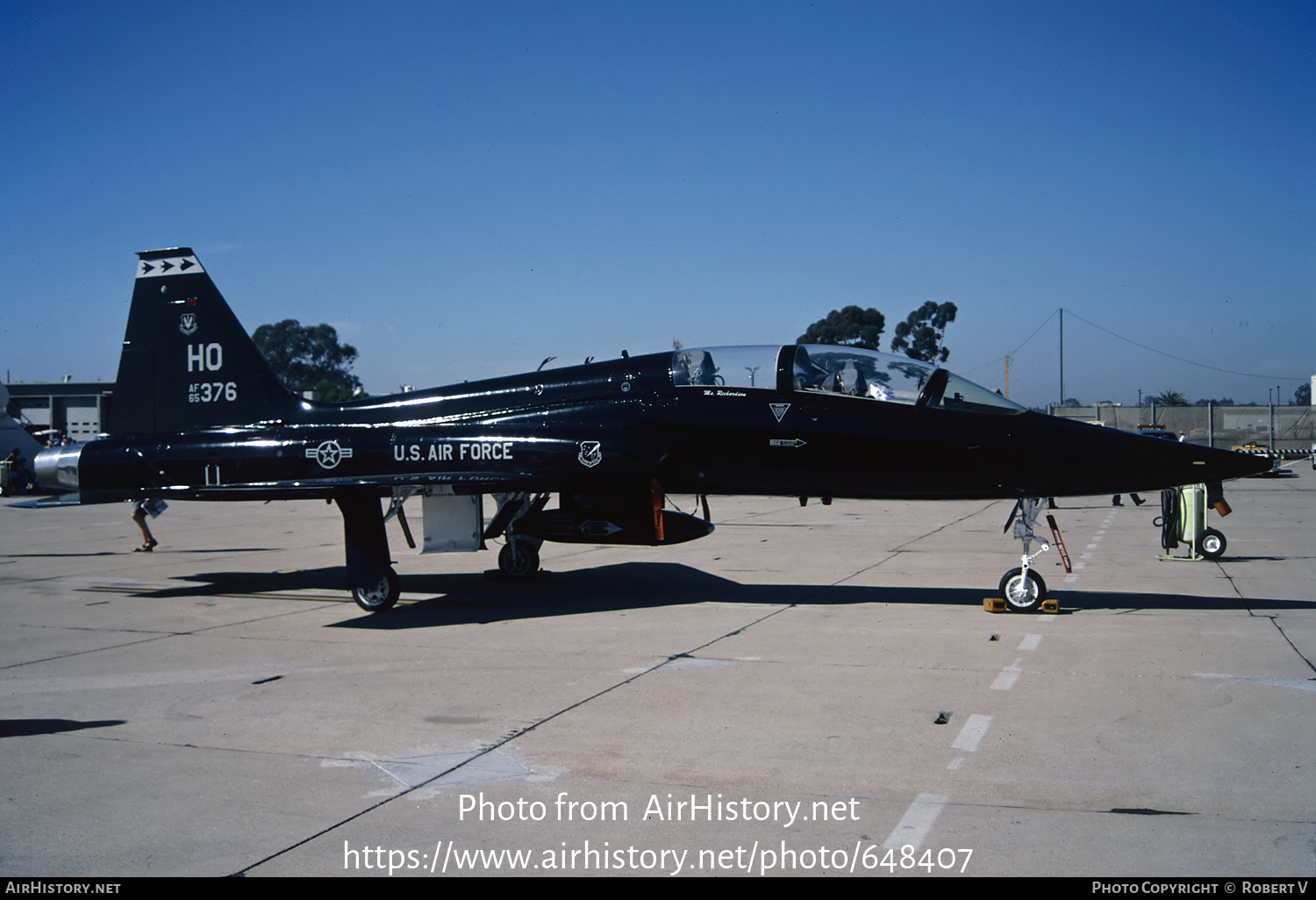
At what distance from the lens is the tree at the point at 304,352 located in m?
107

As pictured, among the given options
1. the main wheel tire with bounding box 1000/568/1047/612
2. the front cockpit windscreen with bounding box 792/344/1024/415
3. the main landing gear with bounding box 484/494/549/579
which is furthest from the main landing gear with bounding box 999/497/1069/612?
the main landing gear with bounding box 484/494/549/579

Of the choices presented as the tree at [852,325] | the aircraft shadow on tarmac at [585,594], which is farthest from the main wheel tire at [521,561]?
the tree at [852,325]

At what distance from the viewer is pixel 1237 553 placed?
15.1 meters

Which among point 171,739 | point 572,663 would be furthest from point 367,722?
point 572,663

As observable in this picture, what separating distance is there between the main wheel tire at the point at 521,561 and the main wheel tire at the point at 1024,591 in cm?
598

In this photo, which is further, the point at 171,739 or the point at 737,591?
the point at 737,591

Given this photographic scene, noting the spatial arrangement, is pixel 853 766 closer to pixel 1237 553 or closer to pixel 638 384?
pixel 638 384

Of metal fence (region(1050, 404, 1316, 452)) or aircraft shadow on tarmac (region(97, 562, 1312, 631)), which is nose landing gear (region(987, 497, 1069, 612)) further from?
metal fence (region(1050, 404, 1316, 452))

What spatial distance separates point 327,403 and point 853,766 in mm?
9847

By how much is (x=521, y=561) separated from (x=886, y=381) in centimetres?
557

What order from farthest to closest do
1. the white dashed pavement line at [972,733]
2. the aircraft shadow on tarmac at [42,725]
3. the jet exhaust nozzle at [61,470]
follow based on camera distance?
the jet exhaust nozzle at [61,470] < the aircraft shadow on tarmac at [42,725] < the white dashed pavement line at [972,733]

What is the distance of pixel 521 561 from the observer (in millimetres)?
12859

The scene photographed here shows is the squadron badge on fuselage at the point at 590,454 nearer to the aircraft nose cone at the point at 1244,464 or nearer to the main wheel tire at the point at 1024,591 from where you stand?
the main wheel tire at the point at 1024,591

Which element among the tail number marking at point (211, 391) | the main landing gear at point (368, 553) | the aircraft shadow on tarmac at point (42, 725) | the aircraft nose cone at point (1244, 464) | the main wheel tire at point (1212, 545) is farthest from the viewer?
the main wheel tire at point (1212, 545)
